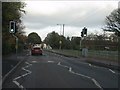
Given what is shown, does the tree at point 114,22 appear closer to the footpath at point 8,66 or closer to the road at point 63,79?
the footpath at point 8,66

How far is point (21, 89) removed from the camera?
13.9 m

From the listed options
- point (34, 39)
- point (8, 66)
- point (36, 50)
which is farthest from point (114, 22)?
point (34, 39)

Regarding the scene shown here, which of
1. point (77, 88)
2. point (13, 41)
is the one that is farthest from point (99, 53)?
point (77, 88)

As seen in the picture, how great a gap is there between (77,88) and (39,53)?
160ft

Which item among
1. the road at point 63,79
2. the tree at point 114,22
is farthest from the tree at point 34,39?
the road at point 63,79

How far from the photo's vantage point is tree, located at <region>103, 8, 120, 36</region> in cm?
8196

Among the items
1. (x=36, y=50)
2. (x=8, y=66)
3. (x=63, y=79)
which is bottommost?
(x=63, y=79)

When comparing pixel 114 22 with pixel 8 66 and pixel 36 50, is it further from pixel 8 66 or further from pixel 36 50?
pixel 8 66

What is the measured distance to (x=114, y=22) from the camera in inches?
3334

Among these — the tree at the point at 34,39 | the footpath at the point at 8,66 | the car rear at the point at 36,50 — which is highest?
the tree at the point at 34,39

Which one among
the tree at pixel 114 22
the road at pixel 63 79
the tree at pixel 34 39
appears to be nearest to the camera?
the road at pixel 63 79

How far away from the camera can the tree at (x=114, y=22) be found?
82.0 m

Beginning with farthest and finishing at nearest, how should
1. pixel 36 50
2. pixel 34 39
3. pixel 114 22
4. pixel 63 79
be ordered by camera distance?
pixel 34 39 → pixel 114 22 → pixel 36 50 → pixel 63 79

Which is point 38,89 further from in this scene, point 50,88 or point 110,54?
point 110,54
